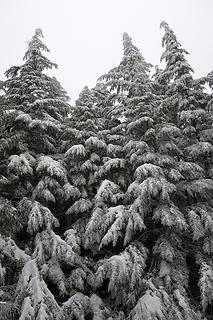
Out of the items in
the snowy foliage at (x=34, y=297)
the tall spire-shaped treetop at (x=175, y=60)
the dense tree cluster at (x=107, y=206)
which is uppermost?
the tall spire-shaped treetop at (x=175, y=60)

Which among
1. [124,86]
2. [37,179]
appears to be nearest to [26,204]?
[37,179]

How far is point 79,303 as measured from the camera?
9320mm

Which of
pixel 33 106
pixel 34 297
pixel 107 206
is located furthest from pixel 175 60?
pixel 34 297

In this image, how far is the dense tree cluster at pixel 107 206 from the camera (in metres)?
9.26

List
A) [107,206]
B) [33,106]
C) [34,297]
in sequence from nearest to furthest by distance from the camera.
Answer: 1. [34,297]
2. [107,206]
3. [33,106]

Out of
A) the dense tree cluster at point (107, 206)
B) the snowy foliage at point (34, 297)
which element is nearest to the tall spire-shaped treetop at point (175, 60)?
the dense tree cluster at point (107, 206)

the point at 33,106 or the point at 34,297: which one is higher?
the point at 33,106

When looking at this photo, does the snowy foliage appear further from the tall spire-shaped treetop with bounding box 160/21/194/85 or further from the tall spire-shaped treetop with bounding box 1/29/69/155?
the tall spire-shaped treetop with bounding box 160/21/194/85

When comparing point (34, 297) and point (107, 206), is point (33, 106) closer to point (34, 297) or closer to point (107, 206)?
point (107, 206)

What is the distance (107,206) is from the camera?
12297mm

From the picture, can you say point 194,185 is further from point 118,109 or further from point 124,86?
point 124,86

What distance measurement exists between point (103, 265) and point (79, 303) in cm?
144

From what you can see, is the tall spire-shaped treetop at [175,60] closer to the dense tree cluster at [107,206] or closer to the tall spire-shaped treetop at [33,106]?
the dense tree cluster at [107,206]

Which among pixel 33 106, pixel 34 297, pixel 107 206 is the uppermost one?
pixel 33 106
